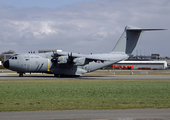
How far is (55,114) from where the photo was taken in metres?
11.9

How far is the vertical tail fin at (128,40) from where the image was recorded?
45.9 meters

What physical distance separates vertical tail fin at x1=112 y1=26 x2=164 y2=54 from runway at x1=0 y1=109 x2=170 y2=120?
33.3m

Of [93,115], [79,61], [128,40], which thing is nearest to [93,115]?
[93,115]

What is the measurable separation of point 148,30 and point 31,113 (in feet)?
123

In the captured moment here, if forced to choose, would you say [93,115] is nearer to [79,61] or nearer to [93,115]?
[93,115]

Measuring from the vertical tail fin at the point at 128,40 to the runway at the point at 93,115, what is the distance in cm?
3333

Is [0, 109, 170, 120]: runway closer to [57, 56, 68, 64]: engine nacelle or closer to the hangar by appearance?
[57, 56, 68, 64]: engine nacelle

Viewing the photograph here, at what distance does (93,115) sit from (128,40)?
35.7 m

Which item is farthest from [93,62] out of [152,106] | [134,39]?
[152,106]

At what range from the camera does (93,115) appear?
11688mm

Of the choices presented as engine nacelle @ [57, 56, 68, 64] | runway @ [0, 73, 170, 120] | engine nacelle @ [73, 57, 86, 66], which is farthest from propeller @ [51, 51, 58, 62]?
runway @ [0, 73, 170, 120]

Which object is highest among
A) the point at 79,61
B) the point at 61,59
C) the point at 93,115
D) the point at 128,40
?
the point at 128,40

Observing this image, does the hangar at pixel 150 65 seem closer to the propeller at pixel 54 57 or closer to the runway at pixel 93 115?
the propeller at pixel 54 57

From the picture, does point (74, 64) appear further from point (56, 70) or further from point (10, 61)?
point (10, 61)
